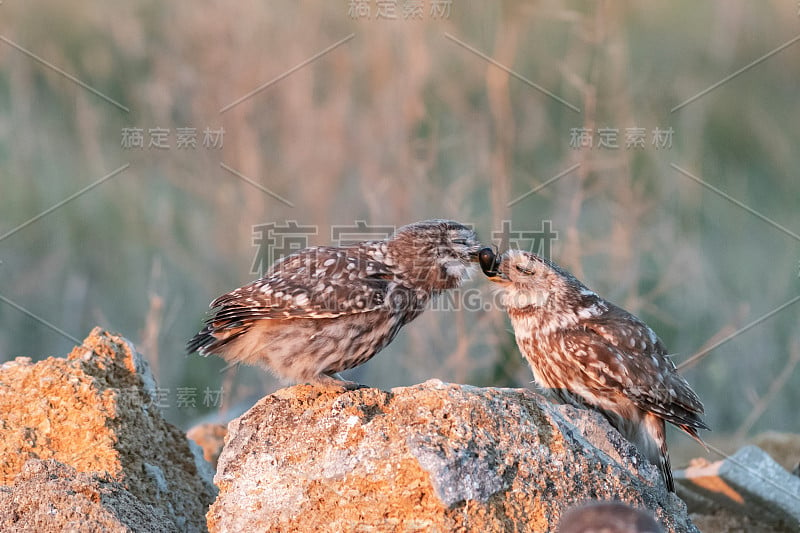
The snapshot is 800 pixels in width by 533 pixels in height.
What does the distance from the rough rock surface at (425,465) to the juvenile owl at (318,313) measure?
62 centimetres

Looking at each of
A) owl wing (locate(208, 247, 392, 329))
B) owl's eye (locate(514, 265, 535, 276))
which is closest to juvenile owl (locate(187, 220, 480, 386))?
owl wing (locate(208, 247, 392, 329))

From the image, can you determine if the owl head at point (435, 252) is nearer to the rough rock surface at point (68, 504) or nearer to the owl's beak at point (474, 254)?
the owl's beak at point (474, 254)

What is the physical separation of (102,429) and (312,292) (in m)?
1.25

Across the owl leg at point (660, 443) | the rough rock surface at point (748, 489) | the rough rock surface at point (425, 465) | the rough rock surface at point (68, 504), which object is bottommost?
the rough rock surface at point (748, 489)

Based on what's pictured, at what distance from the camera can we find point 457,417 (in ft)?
12.6

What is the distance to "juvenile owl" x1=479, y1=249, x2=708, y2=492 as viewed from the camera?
5055 mm

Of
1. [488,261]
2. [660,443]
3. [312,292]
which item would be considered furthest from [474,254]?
[660,443]

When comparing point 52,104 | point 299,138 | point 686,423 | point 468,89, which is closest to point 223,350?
point 686,423

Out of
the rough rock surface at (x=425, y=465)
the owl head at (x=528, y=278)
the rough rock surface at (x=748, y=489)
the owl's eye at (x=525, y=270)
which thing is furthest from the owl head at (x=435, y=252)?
the rough rock surface at (x=748, y=489)

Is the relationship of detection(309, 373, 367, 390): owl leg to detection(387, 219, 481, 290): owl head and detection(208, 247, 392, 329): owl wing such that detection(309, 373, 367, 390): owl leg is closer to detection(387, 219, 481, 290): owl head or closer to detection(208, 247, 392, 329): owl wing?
detection(208, 247, 392, 329): owl wing

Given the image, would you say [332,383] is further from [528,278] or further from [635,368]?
[635,368]

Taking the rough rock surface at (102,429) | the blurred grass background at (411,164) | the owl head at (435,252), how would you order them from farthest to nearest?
the blurred grass background at (411,164) < the owl head at (435,252) < the rough rock surface at (102,429)

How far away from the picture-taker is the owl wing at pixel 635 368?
198 inches

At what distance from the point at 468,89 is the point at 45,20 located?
5701 mm
